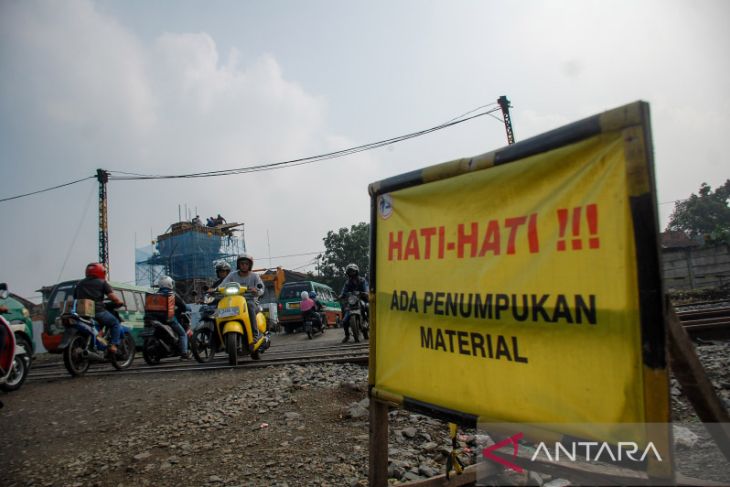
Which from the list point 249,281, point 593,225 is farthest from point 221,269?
point 593,225

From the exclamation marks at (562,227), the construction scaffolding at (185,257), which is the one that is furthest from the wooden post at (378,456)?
the construction scaffolding at (185,257)

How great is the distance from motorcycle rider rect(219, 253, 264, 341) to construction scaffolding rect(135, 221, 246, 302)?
30.7 metres

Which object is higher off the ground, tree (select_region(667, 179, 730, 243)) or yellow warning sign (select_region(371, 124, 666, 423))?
tree (select_region(667, 179, 730, 243))

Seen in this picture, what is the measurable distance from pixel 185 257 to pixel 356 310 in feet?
104

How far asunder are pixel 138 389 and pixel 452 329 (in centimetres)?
497

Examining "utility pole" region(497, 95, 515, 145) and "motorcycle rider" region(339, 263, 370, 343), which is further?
"utility pole" region(497, 95, 515, 145)

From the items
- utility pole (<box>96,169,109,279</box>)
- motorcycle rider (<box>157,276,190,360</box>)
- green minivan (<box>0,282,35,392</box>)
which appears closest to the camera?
green minivan (<box>0,282,35,392</box>)

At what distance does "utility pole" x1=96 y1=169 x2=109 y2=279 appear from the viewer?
18.5 metres

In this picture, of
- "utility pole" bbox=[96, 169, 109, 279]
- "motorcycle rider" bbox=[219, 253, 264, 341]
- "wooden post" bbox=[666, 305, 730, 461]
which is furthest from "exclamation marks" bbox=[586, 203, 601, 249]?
"utility pole" bbox=[96, 169, 109, 279]

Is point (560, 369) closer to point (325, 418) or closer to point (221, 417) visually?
point (325, 418)

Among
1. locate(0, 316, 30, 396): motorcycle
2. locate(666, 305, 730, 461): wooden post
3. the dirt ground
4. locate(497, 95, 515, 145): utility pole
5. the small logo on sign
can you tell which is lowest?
the dirt ground

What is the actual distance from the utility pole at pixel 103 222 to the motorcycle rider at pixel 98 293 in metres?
13.1

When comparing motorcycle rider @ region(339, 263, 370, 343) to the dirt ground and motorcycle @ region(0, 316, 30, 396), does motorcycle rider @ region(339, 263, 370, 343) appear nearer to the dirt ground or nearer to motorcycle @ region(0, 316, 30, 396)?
the dirt ground

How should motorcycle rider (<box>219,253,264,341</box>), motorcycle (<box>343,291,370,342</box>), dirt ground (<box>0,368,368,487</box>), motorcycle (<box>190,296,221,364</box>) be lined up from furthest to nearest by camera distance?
1. motorcycle (<box>343,291,370,342</box>)
2. motorcycle (<box>190,296,221,364</box>)
3. motorcycle rider (<box>219,253,264,341</box>)
4. dirt ground (<box>0,368,368,487</box>)
